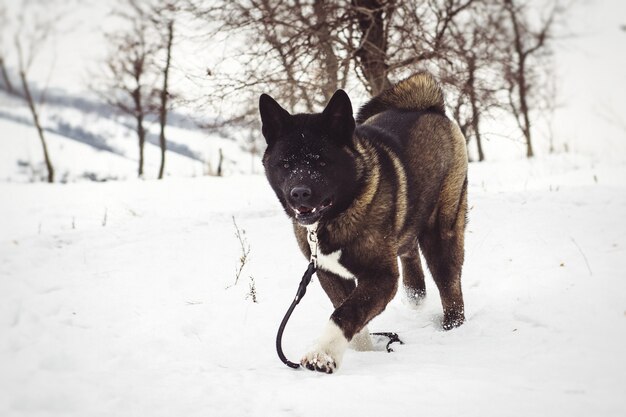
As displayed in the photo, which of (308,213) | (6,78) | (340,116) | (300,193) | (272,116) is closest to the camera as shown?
(300,193)

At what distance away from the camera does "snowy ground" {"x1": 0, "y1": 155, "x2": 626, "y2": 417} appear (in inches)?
69.7

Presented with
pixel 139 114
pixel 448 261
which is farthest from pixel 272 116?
pixel 139 114

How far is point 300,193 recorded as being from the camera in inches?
97.1

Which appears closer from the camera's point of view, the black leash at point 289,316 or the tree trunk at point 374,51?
the black leash at point 289,316

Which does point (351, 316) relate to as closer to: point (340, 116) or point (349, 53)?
point (340, 116)

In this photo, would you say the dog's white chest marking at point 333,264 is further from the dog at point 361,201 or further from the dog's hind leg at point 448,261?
the dog's hind leg at point 448,261

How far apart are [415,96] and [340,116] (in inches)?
57.9

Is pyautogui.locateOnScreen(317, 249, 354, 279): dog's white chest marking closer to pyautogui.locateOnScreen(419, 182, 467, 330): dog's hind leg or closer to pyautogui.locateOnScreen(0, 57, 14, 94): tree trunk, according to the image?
pyautogui.locateOnScreen(419, 182, 467, 330): dog's hind leg

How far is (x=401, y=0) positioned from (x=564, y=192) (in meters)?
3.91

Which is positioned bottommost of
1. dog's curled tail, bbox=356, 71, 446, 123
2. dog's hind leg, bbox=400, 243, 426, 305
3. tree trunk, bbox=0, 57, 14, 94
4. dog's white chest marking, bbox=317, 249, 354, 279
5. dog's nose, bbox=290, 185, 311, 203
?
dog's hind leg, bbox=400, 243, 426, 305

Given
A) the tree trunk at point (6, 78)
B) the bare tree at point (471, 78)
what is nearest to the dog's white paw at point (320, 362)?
the bare tree at point (471, 78)

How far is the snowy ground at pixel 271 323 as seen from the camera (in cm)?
177

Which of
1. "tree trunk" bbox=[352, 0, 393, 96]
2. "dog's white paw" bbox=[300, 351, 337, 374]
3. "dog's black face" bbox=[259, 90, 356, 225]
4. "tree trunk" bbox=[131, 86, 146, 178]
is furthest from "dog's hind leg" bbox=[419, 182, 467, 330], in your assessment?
"tree trunk" bbox=[131, 86, 146, 178]

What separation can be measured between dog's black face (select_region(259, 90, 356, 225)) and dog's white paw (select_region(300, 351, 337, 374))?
777 millimetres
